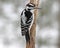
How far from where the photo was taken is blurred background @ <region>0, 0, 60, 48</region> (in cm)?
801

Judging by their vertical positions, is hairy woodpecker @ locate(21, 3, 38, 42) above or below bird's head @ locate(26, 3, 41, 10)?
below

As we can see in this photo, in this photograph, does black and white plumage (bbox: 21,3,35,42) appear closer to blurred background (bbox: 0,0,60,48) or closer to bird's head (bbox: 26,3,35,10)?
bird's head (bbox: 26,3,35,10)

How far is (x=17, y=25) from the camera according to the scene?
7914 mm

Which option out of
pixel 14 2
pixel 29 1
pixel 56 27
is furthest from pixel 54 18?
pixel 29 1

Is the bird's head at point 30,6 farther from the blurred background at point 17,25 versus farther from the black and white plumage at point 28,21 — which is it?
the blurred background at point 17,25

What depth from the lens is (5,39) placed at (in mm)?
8203

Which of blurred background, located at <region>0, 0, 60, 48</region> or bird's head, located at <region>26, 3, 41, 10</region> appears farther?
blurred background, located at <region>0, 0, 60, 48</region>

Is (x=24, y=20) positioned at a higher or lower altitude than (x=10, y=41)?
higher

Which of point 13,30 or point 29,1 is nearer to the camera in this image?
point 29,1

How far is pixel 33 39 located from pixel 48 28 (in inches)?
153

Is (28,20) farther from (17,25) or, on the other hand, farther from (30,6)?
(17,25)

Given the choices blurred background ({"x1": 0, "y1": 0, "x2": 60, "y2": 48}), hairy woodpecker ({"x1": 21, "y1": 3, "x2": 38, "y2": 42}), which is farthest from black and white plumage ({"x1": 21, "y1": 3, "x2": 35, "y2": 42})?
blurred background ({"x1": 0, "y1": 0, "x2": 60, "y2": 48})

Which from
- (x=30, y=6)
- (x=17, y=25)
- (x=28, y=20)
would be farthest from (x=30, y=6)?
(x=17, y=25)

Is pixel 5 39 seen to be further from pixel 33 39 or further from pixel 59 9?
pixel 33 39
